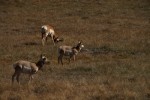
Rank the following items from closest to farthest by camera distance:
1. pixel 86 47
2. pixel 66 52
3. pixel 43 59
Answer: pixel 43 59, pixel 66 52, pixel 86 47

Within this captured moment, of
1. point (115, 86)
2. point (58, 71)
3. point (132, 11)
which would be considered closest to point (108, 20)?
point (132, 11)

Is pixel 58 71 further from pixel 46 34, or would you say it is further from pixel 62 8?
pixel 62 8

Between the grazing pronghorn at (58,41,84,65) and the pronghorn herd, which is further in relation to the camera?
the grazing pronghorn at (58,41,84,65)

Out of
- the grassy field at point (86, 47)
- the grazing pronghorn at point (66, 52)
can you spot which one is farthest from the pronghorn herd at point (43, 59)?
the grassy field at point (86, 47)

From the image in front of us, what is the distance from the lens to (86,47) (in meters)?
30.0

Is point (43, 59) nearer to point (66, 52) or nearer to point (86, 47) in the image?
point (66, 52)

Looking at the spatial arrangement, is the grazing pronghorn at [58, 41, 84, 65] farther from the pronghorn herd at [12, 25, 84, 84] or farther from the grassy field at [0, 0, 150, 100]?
the grassy field at [0, 0, 150, 100]

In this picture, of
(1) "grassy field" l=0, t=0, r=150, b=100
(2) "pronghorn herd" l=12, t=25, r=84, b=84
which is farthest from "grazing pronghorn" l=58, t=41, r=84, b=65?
(1) "grassy field" l=0, t=0, r=150, b=100

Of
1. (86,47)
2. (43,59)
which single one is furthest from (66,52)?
(43,59)

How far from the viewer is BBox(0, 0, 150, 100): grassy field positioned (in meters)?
16.7

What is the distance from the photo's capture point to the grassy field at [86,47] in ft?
54.7

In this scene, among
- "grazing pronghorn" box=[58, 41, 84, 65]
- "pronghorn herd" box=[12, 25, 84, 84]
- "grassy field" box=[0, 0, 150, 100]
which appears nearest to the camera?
"grassy field" box=[0, 0, 150, 100]

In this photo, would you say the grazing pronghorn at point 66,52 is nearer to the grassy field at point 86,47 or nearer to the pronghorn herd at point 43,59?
the pronghorn herd at point 43,59

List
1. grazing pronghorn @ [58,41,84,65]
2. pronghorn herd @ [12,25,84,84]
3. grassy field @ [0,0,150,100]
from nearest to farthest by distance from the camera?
A: grassy field @ [0,0,150,100] < pronghorn herd @ [12,25,84,84] < grazing pronghorn @ [58,41,84,65]
